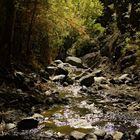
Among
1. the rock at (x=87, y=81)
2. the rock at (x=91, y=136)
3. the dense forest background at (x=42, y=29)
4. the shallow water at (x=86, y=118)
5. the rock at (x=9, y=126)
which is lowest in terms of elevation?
the rock at (x=87, y=81)

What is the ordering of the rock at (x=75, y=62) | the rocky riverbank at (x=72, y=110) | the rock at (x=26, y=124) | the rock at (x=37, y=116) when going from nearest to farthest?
the rocky riverbank at (x=72, y=110) → the rock at (x=26, y=124) → the rock at (x=37, y=116) → the rock at (x=75, y=62)

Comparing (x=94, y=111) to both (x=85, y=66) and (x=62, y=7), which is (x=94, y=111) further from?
(x=85, y=66)

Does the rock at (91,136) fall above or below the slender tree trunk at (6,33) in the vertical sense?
below

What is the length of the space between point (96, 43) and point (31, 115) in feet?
90.3

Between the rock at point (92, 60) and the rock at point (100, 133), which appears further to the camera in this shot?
the rock at point (92, 60)

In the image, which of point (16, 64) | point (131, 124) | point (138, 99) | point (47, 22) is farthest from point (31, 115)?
point (47, 22)

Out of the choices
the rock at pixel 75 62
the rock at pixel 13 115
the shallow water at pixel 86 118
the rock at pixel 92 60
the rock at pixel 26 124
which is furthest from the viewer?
the rock at pixel 75 62

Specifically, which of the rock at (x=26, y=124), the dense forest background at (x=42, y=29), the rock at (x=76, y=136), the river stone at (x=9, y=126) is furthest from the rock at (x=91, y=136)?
the dense forest background at (x=42, y=29)

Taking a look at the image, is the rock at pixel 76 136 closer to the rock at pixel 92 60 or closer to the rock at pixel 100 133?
the rock at pixel 100 133

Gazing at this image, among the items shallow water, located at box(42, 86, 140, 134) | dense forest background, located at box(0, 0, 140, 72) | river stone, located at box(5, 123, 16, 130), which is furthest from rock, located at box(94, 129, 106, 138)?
dense forest background, located at box(0, 0, 140, 72)

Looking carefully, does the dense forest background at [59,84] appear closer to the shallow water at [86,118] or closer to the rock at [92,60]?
the shallow water at [86,118]

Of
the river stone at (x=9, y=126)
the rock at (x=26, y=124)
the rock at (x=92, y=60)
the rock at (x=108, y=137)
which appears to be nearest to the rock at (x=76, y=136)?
the rock at (x=108, y=137)

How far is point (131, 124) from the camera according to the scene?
488 inches

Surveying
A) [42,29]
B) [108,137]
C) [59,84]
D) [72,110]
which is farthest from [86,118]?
[42,29]
